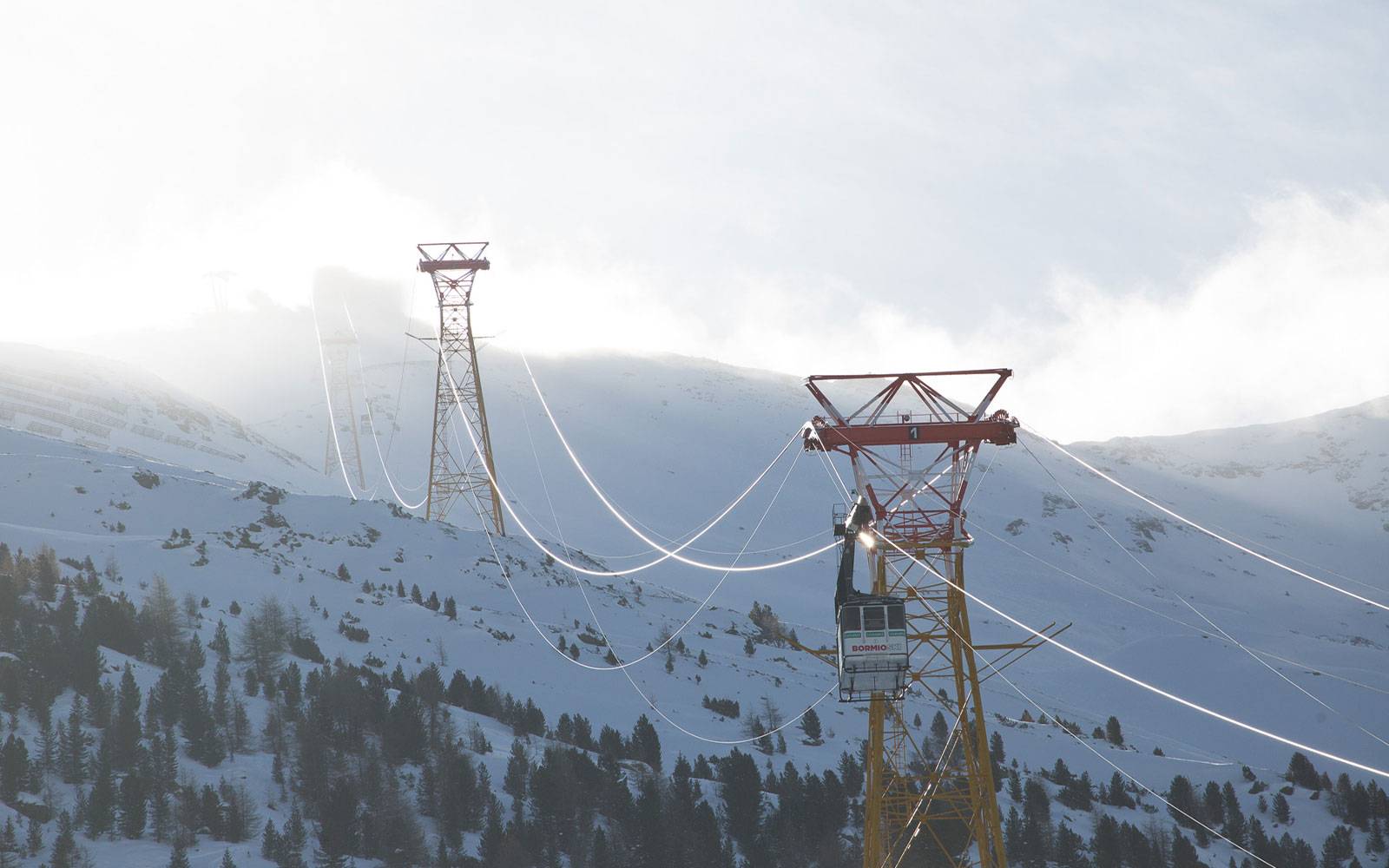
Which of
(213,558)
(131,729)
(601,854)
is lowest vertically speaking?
(601,854)

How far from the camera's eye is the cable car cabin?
24.9 m

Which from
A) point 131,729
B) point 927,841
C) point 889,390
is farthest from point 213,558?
point 889,390

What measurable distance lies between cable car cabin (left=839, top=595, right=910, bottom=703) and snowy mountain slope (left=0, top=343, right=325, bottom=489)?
75306 mm

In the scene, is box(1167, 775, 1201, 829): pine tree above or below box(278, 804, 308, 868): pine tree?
above

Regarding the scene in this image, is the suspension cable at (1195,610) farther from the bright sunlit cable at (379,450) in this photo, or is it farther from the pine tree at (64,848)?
the bright sunlit cable at (379,450)

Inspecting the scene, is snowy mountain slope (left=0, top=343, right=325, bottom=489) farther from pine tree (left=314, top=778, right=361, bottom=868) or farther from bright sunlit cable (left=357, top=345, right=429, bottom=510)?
pine tree (left=314, top=778, right=361, bottom=868)

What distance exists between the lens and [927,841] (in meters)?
42.9

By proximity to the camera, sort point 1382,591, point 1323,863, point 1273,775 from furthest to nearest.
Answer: point 1382,591 → point 1273,775 → point 1323,863

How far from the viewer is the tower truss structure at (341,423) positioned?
11488cm

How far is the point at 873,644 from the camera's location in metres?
25.0

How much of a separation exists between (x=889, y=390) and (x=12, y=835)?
32.2 m

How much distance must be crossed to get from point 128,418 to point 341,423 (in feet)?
110

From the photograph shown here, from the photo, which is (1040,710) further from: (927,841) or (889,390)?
(889,390)

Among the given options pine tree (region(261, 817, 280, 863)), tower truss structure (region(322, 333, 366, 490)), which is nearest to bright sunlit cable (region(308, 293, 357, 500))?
tower truss structure (region(322, 333, 366, 490))
